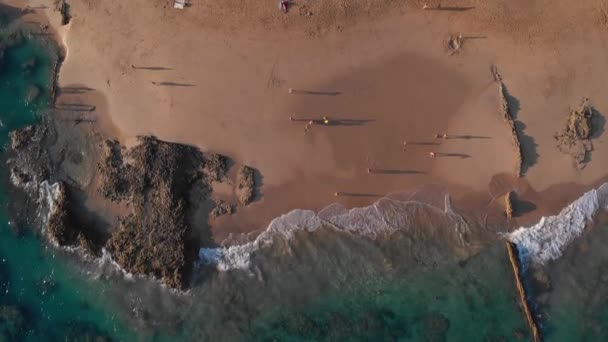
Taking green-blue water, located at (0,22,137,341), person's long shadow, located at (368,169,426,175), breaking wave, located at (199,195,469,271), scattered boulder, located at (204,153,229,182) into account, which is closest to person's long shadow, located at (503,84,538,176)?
breaking wave, located at (199,195,469,271)

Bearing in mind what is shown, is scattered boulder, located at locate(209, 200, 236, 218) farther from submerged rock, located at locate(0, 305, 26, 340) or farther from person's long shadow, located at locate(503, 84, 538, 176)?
Answer: person's long shadow, located at locate(503, 84, 538, 176)

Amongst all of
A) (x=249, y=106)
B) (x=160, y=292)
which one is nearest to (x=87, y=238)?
(x=160, y=292)

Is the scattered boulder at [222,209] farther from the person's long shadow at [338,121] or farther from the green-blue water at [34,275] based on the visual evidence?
the green-blue water at [34,275]

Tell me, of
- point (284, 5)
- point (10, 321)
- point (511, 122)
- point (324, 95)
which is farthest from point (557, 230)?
point (10, 321)

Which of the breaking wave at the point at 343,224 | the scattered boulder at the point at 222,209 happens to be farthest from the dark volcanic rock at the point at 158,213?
the breaking wave at the point at 343,224

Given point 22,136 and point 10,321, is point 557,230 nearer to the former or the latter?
point 22,136
